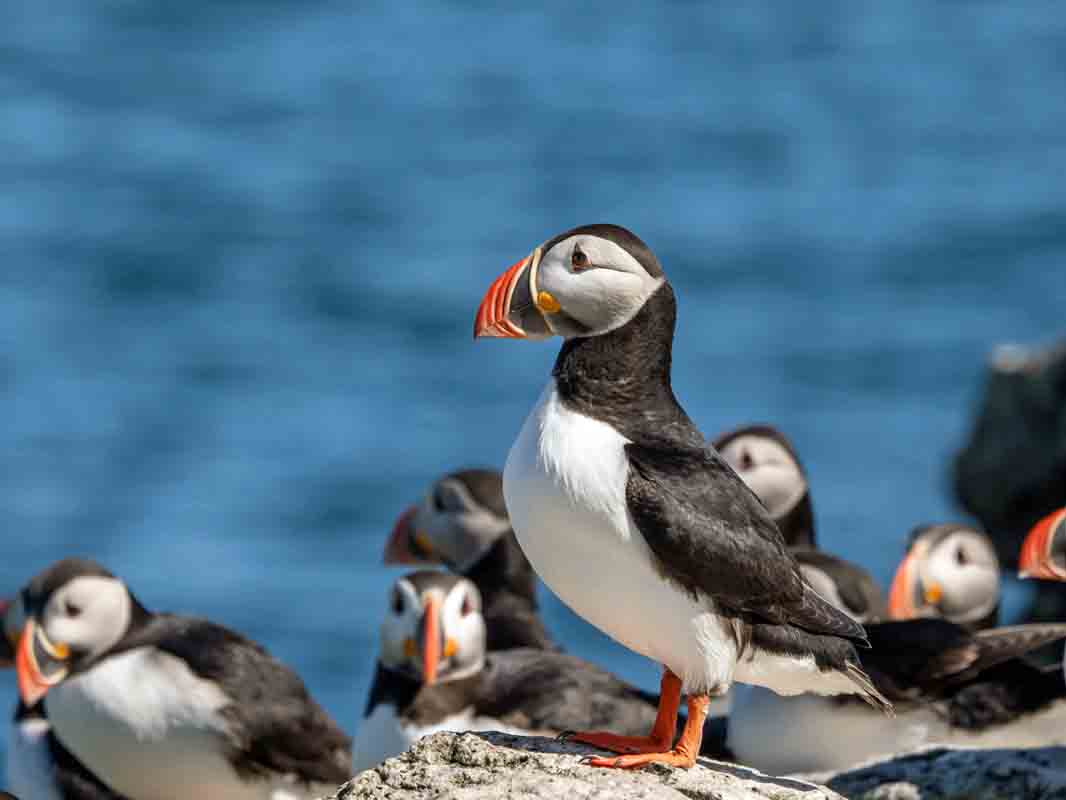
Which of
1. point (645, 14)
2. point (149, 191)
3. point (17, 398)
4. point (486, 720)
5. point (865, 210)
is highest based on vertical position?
point (645, 14)

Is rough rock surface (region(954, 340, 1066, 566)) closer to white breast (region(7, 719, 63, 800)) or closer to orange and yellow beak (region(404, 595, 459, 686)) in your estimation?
orange and yellow beak (region(404, 595, 459, 686))

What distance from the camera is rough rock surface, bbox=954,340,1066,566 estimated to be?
13.1 metres

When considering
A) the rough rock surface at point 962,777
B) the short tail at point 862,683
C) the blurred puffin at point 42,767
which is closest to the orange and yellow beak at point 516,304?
the short tail at point 862,683

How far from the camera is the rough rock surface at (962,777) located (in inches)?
265

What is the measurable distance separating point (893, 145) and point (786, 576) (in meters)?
24.3

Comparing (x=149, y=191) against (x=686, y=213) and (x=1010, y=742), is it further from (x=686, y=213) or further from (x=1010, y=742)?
(x=1010, y=742)

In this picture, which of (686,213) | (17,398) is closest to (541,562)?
(17,398)

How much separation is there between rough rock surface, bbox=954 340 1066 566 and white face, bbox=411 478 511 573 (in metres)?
3.94

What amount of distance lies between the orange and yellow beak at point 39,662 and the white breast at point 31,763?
0.30 meters

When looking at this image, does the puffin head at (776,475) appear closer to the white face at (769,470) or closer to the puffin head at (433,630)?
the white face at (769,470)

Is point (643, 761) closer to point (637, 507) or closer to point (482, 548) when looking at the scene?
point (637, 507)

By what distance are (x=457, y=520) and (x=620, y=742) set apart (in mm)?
5388

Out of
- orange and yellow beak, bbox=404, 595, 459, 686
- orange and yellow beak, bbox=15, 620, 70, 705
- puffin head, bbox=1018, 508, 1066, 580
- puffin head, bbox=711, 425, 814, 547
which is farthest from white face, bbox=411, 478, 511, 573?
puffin head, bbox=1018, 508, 1066, 580

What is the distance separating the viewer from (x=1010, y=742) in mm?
7582
